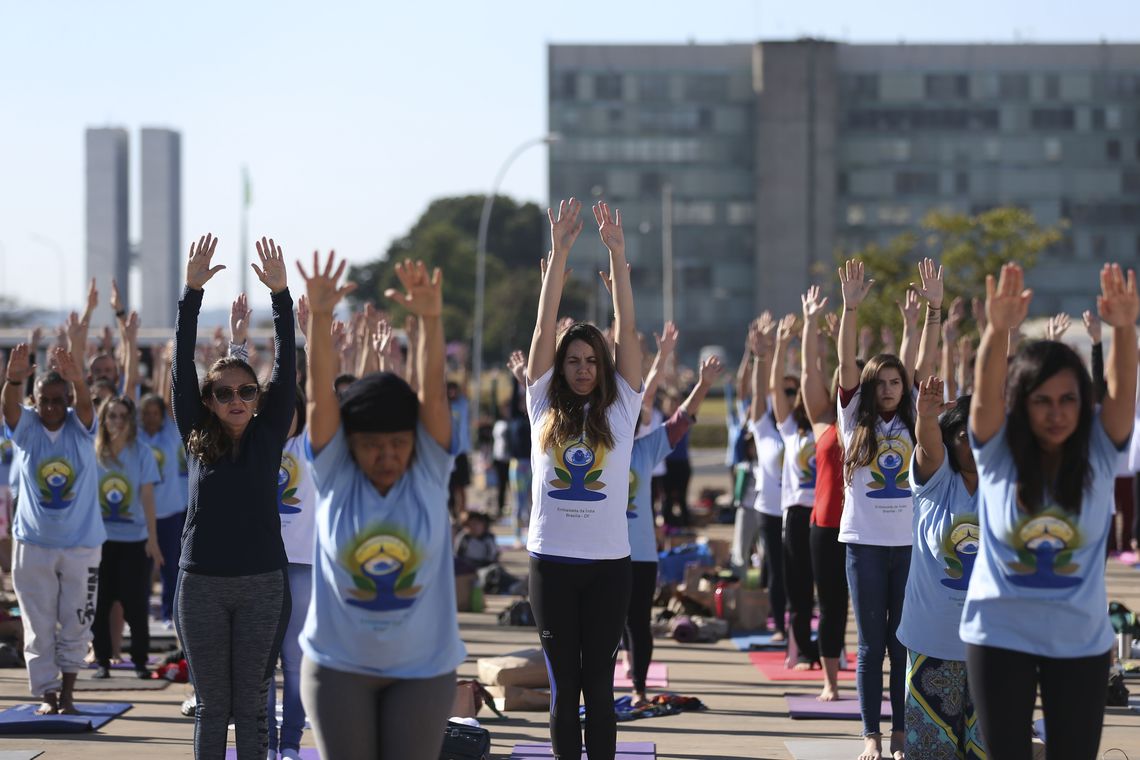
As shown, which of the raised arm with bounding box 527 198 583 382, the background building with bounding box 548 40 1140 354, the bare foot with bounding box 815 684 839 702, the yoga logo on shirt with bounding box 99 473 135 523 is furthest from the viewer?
the background building with bounding box 548 40 1140 354

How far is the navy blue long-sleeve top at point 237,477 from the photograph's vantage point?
20.1ft

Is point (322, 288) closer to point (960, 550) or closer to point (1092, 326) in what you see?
point (960, 550)

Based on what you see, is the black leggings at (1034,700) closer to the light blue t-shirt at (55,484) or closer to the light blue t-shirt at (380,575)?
the light blue t-shirt at (380,575)

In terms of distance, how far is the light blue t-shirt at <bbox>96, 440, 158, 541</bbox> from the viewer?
10227 mm

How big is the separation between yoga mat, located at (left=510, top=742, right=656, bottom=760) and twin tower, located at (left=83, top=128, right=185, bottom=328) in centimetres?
9217

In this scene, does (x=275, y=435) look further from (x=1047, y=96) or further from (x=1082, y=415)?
(x=1047, y=96)

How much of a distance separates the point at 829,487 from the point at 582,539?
262 cm

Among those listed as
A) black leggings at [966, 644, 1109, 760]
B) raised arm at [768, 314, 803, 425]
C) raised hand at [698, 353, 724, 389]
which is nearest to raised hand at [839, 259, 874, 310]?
raised hand at [698, 353, 724, 389]

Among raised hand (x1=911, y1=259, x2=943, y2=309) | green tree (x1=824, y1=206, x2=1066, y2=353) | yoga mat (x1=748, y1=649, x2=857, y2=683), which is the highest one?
green tree (x1=824, y1=206, x2=1066, y2=353)

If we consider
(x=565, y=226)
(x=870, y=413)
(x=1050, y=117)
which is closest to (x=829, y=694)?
(x=870, y=413)

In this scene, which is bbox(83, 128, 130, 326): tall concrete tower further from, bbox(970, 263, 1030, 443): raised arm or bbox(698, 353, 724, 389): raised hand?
bbox(970, 263, 1030, 443): raised arm

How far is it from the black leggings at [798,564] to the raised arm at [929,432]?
4.08 m

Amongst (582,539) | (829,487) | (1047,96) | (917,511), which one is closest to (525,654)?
(829,487)

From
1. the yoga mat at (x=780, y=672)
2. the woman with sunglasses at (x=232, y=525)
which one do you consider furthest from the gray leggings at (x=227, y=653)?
the yoga mat at (x=780, y=672)
